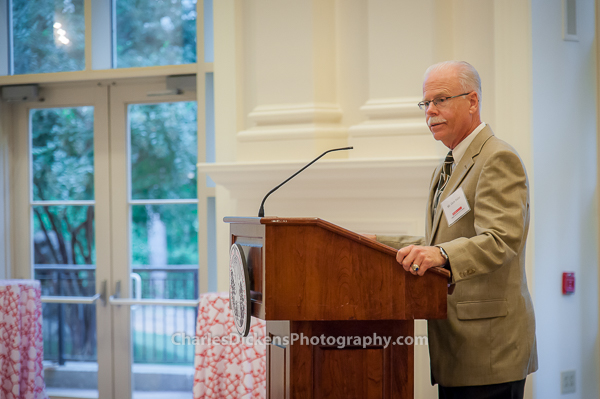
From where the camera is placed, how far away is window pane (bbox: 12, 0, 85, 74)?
152 inches

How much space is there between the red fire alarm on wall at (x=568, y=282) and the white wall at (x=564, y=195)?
0.09ft

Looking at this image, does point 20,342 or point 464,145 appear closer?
point 464,145

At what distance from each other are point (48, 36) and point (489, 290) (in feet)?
11.5

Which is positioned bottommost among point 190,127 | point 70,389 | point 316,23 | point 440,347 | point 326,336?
point 70,389

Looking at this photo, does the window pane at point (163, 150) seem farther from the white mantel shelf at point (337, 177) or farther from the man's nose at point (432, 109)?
the man's nose at point (432, 109)

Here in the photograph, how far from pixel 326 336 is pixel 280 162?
1.30 m

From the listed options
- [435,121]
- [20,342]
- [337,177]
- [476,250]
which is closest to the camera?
[476,250]

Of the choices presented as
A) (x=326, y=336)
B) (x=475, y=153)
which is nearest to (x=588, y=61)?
(x=475, y=153)

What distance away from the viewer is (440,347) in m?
1.68

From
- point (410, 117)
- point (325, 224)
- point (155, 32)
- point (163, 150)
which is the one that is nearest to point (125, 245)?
point (163, 150)

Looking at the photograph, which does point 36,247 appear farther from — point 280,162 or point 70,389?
point 280,162

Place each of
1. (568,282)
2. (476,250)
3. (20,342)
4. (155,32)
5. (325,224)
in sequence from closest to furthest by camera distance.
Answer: (325,224) < (476,250) < (568,282) < (20,342) < (155,32)

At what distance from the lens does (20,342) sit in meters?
3.38

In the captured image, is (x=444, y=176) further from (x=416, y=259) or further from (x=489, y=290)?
(x=416, y=259)
